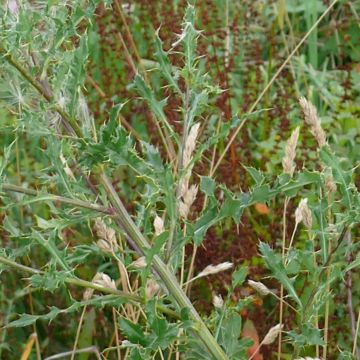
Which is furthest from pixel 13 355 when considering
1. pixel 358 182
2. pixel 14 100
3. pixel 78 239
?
pixel 14 100

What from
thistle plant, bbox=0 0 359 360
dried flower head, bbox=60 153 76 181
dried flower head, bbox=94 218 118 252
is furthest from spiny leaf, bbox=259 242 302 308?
dried flower head, bbox=60 153 76 181

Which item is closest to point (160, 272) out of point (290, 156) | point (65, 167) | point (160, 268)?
point (160, 268)

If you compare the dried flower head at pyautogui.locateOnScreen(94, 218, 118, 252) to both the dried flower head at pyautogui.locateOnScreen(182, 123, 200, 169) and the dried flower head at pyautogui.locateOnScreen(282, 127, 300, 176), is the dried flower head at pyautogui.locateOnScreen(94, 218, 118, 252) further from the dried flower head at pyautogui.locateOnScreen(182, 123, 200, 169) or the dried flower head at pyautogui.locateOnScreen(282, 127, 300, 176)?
the dried flower head at pyautogui.locateOnScreen(282, 127, 300, 176)

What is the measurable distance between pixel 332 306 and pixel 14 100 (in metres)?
1.24

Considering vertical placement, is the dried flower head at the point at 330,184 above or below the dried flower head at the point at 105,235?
above

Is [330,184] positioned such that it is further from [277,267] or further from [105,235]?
[105,235]

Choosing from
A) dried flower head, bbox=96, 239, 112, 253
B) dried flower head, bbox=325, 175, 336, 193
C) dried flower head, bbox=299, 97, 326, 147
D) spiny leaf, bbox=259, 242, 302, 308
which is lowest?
spiny leaf, bbox=259, 242, 302, 308

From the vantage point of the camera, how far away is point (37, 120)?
1306 mm

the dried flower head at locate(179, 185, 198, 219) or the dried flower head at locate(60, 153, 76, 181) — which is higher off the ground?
the dried flower head at locate(60, 153, 76, 181)

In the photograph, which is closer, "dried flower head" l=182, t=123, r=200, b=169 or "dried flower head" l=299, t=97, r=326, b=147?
"dried flower head" l=182, t=123, r=200, b=169

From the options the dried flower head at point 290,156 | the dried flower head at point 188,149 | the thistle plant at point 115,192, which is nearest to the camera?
the thistle plant at point 115,192

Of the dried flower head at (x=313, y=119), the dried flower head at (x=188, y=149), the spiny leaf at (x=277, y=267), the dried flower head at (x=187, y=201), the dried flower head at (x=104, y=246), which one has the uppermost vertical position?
the dried flower head at (x=188, y=149)

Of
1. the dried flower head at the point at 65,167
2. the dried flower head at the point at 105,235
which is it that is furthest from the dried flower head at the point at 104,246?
the dried flower head at the point at 65,167

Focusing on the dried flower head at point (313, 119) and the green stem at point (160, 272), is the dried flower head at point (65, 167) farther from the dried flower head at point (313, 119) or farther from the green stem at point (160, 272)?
the dried flower head at point (313, 119)
